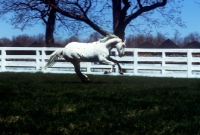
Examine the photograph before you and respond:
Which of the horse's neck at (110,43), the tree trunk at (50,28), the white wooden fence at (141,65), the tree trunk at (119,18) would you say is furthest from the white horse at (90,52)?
the tree trunk at (50,28)

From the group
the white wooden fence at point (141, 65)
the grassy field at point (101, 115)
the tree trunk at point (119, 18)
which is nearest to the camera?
the grassy field at point (101, 115)

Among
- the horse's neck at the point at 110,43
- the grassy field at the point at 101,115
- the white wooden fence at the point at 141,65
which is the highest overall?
the horse's neck at the point at 110,43

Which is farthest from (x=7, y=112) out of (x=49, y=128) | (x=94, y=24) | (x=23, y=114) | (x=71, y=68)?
(x=94, y=24)

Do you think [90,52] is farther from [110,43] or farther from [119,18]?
[119,18]

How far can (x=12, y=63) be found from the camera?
26.3 meters

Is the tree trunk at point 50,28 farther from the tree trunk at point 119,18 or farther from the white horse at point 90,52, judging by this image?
the white horse at point 90,52

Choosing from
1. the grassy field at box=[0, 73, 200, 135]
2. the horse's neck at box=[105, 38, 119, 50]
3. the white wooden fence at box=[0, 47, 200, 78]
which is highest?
the horse's neck at box=[105, 38, 119, 50]

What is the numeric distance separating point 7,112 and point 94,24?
21438mm

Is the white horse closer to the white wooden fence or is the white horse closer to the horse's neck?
the horse's neck

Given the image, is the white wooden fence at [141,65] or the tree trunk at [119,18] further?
the tree trunk at [119,18]

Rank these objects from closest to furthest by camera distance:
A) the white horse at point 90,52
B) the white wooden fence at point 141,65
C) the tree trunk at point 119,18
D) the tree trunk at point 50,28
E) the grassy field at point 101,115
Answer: the grassy field at point 101,115 → the white horse at point 90,52 → the white wooden fence at point 141,65 → the tree trunk at point 119,18 → the tree trunk at point 50,28

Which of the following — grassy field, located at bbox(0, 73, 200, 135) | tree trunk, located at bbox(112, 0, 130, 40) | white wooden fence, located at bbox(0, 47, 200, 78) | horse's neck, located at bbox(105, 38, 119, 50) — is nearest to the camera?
grassy field, located at bbox(0, 73, 200, 135)

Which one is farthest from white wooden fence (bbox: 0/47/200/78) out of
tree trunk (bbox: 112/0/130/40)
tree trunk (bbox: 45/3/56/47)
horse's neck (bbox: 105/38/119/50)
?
horse's neck (bbox: 105/38/119/50)

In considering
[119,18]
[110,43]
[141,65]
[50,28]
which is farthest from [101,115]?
[50,28]
